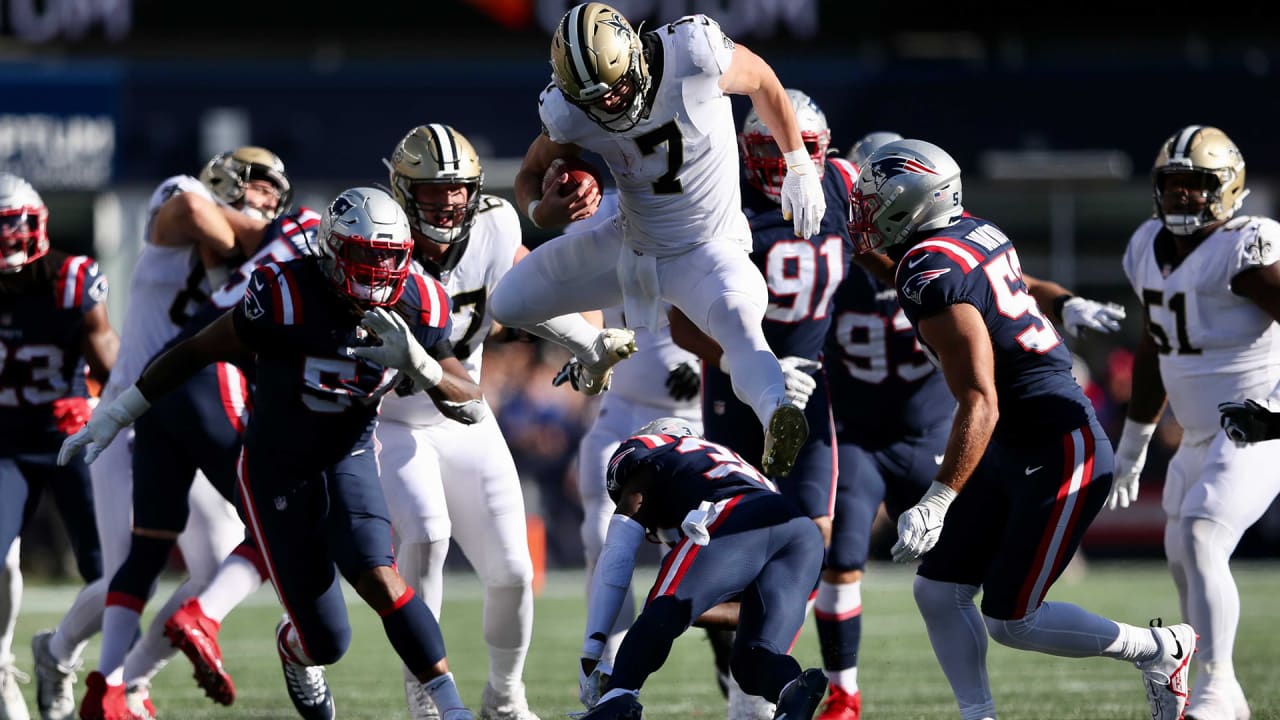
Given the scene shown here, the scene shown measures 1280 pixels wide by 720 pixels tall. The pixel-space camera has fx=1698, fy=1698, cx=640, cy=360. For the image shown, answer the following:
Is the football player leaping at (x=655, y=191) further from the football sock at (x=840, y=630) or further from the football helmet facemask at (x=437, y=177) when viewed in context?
the football sock at (x=840, y=630)

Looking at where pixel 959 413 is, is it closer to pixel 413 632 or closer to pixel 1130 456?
pixel 413 632

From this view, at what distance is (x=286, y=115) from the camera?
14359 millimetres

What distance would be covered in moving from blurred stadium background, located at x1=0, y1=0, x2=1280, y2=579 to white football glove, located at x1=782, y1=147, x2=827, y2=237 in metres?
8.18

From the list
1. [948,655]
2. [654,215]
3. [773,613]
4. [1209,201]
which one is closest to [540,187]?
[654,215]

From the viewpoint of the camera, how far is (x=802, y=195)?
16.4 ft

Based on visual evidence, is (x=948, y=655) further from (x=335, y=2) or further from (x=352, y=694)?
(x=335, y=2)

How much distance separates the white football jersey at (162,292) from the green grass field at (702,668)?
134 cm

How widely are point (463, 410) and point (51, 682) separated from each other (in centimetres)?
214

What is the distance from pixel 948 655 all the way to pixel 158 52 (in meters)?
10.8

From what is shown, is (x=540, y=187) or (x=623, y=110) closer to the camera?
(x=623, y=110)

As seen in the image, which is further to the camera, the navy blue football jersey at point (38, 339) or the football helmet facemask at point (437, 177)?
the navy blue football jersey at point (38, 339)

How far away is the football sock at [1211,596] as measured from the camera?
17.1ft

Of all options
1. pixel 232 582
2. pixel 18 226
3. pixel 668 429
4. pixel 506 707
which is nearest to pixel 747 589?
pixel 668 429

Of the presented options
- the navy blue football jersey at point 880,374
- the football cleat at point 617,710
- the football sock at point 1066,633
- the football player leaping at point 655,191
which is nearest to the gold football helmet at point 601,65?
the football player leaping at point 655,191
